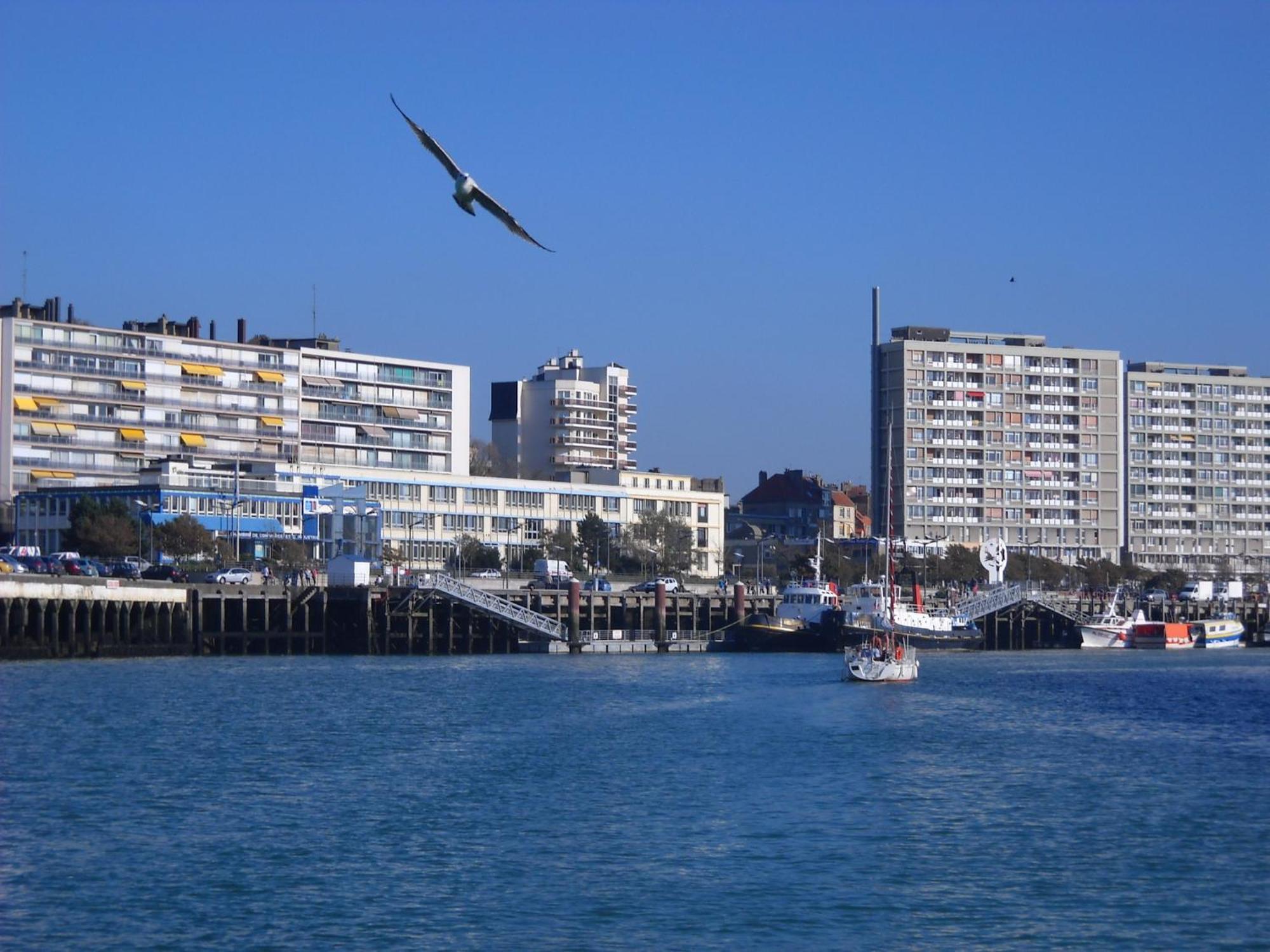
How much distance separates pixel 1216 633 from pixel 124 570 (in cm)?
7999

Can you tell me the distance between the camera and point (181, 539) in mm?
119062

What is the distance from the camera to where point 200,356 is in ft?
520

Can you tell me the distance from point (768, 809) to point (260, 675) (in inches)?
1666

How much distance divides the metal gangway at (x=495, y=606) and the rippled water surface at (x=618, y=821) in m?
29.4

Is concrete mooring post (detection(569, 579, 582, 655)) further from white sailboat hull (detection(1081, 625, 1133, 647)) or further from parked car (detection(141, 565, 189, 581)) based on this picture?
white sailboat hull (detection(1081, 625, 1133, 647))

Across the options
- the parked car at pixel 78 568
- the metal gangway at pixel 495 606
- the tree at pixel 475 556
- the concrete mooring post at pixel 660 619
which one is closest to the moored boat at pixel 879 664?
the metal gangway at pixel 495 606

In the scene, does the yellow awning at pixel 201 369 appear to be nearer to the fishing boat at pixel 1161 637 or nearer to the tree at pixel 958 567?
the tree at pixel 958 567

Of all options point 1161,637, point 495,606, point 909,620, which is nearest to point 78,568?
point 495,606

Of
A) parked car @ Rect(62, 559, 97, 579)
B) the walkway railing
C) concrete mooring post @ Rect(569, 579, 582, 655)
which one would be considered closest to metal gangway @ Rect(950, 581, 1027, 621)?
Result: the walkway railing

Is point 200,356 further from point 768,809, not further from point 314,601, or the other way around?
point 768,809

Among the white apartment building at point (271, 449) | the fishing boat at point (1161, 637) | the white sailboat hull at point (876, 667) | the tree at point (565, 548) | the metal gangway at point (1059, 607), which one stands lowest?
the fishing boat at point (1161, 637)

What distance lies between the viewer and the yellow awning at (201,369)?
516ft

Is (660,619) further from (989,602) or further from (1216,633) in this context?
(1216,633)

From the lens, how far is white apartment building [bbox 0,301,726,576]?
133750mm
